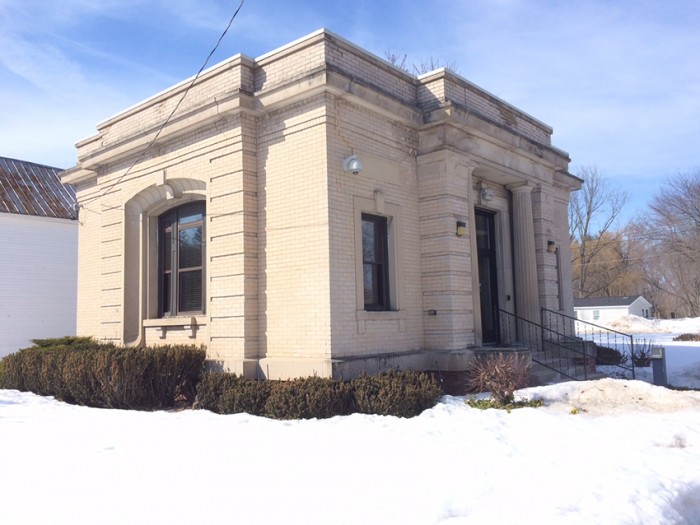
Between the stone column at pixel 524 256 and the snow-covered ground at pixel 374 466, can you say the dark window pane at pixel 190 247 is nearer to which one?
the snow-covered ground at pixel 374 466

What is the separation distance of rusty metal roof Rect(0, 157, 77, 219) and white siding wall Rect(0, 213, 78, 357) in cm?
36

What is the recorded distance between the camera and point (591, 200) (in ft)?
177

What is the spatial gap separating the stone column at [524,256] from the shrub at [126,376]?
6.75m

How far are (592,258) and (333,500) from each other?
58342mm

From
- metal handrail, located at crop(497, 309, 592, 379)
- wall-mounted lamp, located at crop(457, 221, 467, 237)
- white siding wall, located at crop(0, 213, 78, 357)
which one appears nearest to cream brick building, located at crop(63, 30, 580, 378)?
wall-mounted lamp, located at crop(457, 221, 467, 237)

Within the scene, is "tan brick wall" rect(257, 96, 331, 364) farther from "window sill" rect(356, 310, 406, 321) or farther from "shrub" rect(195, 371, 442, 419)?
"shrub" rect(195, 371, 442, 419)

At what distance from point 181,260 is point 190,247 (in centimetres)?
37

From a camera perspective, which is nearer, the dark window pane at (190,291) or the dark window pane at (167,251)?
the dark window pane at (190,291)

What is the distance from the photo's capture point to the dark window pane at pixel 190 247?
1159cm

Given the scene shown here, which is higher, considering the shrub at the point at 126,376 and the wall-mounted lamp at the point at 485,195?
the wall-mounted lamp at the point at 485,195

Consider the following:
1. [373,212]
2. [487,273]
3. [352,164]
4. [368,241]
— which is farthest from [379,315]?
[487,273]

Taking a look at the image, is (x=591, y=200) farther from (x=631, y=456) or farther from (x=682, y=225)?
(x=631, y=456)

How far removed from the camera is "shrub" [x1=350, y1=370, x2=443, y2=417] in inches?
320

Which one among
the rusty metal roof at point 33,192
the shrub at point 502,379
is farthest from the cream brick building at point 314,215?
the rusty metal roof at point 33,192
